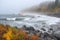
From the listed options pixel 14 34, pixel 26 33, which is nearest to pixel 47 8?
pixel 26 33

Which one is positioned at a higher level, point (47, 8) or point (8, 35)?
point (47, 8)

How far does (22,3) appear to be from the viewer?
8.03ft

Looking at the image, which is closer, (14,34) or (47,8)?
(14,34)

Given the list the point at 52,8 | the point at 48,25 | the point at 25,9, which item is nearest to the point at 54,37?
the point at 48,25

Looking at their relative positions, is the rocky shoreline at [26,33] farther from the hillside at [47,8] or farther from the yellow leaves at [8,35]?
the hillside at [47,8]

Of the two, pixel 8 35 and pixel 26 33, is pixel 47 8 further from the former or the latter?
pixel 8 35

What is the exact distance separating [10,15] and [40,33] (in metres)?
0.52

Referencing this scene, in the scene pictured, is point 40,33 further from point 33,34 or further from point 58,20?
point 58,20

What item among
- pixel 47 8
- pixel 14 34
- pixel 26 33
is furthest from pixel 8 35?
pixel 47 8

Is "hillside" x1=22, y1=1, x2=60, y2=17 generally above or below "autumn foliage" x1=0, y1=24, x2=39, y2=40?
above

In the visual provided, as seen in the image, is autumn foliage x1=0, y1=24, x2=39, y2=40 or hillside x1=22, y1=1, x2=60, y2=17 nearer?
autumn foliage x1=0, y1=24, x2=39, y2=40

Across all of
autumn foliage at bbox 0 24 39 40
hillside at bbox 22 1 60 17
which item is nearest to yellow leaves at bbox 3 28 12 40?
autumn foliage at bbox 0 24 39 40

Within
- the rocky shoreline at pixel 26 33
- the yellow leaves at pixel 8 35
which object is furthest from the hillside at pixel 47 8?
the yellow leaves at pixel 8 35

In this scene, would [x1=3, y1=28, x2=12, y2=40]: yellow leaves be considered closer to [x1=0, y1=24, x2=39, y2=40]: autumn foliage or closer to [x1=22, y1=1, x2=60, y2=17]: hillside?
[x1=0, y1=24, x2=39, y2=40]: autumn foliage
